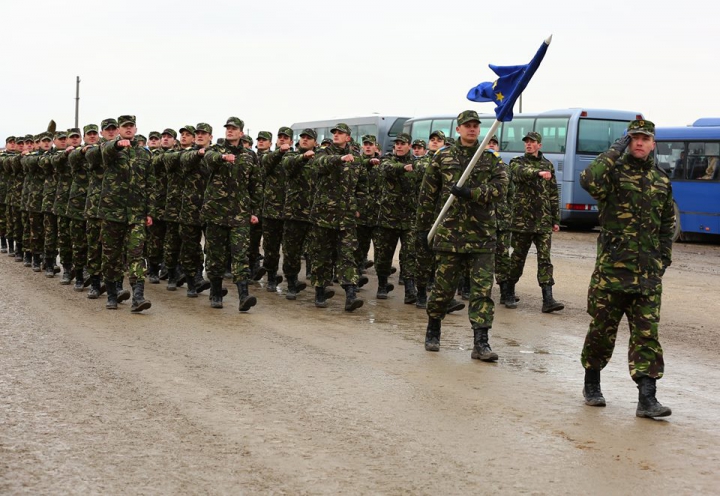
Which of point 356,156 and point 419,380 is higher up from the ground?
point 356,156

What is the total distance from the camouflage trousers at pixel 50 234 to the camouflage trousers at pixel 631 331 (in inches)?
428

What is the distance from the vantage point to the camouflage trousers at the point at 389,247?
1368 cm

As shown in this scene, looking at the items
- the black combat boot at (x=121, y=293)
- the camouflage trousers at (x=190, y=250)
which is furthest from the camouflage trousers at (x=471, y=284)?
the camouflage trousers at (x=190, y=250)

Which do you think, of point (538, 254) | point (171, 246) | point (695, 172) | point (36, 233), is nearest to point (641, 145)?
point (538, 254)

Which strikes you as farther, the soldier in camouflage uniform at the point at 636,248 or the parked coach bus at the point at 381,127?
the parked coach bus at the point at 381,127

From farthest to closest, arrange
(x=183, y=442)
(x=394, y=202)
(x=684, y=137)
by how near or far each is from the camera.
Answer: (x=684, y=137)
(x=394, y=202)
(x=183, y=442)

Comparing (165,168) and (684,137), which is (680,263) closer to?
(684,137)

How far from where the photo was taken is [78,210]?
13.6 meters

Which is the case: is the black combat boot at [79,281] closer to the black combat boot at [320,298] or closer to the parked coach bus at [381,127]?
the black combat boot at [320,298]

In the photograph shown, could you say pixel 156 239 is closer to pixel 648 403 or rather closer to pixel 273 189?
pixel 273 189

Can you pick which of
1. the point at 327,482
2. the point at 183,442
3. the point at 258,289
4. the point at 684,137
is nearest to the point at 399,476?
the point at 327,482

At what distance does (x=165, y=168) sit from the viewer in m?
14.6

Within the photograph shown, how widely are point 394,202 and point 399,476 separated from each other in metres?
8.45

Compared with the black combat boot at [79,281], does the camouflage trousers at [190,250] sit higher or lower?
higher
